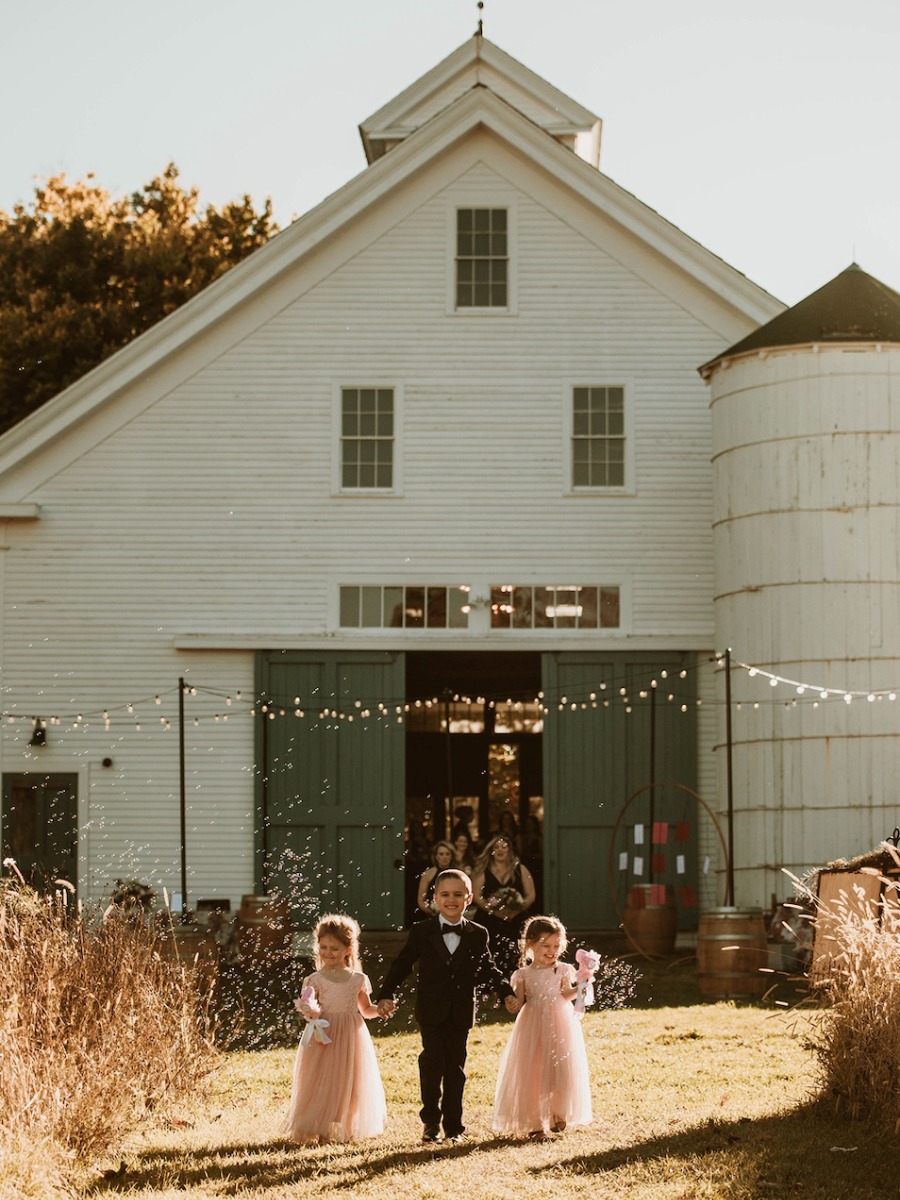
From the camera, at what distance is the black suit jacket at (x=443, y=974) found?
967cm

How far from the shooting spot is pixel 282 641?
21.4m

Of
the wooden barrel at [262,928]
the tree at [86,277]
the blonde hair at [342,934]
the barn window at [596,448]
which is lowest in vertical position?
the wooden barrel at [262,928]

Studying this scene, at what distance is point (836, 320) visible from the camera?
66.9 feet

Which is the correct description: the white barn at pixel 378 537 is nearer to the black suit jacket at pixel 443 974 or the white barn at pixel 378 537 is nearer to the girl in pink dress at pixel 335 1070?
the black suit jacket at pixel 443 974

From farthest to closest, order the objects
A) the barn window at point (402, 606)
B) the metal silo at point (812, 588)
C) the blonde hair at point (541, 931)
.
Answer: the barn window at point (402, 606) < the metal silo at point (812, 588) < the blonde hair at point (541, 931)

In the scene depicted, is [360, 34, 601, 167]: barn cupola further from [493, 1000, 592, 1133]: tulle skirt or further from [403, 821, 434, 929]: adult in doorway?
[493, 1000, 592, 1133]: tulle skirt

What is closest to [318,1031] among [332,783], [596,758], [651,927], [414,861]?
[651,927]

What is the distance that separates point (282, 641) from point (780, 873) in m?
5.87

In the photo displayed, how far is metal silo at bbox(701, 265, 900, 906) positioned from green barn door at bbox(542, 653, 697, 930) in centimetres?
109

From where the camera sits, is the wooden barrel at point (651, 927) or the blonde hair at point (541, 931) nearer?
Answer: the blonde hair at point (541, 931)

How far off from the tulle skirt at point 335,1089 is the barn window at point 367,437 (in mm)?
12627

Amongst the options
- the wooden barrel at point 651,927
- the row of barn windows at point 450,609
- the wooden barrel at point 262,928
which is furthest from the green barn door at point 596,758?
the wooden barrel at point 262,928

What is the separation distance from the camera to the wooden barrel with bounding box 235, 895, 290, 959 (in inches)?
704

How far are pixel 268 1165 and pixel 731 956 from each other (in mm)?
7659
